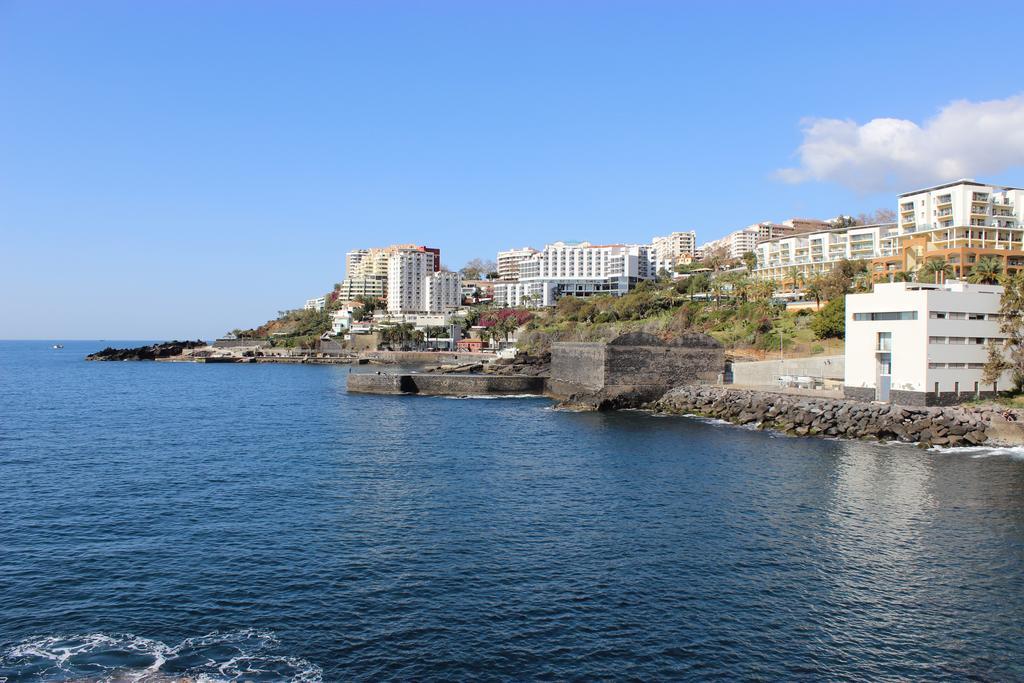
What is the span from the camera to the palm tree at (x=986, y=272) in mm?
64062

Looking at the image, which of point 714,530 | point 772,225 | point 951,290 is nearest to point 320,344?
point 772,225

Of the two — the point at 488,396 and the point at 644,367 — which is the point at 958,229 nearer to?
the point at 644,367

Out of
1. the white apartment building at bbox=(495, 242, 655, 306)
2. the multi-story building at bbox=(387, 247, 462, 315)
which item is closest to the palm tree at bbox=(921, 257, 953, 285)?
the white apartment building at bbox=(495, 242, 655, 306)

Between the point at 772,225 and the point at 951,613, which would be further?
the point at 772,225

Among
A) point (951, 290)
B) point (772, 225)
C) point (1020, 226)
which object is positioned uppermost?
point (772, 225)

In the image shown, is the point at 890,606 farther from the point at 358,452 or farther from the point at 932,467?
the point at 358,452

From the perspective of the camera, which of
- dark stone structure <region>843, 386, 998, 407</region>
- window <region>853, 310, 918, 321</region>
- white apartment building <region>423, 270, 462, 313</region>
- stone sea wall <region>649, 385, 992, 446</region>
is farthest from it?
white apartment building <region>423, 270, 462, 313</region>

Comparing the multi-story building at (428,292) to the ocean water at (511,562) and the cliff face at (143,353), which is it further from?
the ocean water at (511,562)

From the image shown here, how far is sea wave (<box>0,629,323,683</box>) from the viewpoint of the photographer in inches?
550

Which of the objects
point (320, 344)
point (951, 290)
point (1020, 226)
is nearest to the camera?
point (951, 290)

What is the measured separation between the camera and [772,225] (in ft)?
639

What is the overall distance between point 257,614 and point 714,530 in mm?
13988

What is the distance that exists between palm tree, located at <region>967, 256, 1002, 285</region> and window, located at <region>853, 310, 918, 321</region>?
19163mm

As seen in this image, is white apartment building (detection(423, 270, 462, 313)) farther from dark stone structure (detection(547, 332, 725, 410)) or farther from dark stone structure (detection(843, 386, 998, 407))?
dark stone structure (detection(843, 386, 998, 407))
